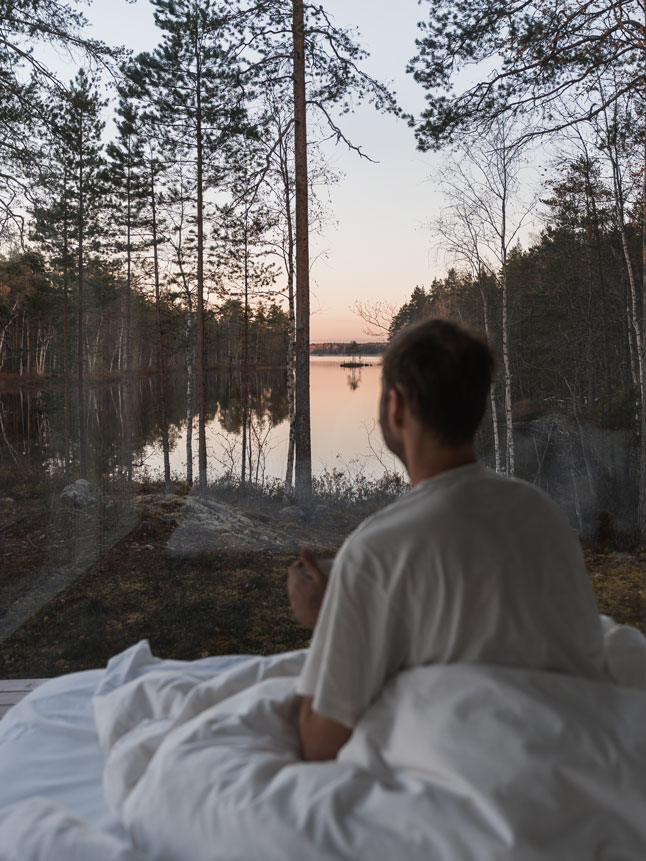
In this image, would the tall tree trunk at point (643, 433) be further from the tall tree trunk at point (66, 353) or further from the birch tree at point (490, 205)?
the tall tree trunk at point (66, 353)

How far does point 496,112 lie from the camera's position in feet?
9.47

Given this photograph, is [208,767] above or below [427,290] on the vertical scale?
below

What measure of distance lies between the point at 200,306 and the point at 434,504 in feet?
6.97

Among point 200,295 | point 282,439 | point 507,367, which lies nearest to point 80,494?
point 282,439

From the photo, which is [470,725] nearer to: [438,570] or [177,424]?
[438,570]

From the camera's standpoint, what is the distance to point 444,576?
0.85m

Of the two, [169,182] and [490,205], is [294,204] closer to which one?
[169,182]

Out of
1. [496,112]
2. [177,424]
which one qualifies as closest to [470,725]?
[177,424]

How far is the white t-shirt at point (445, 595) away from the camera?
85cm

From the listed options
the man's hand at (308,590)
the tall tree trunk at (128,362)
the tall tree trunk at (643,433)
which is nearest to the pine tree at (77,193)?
the tall tree trunk at (128,362)

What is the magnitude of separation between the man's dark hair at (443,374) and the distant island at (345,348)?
1.84 m

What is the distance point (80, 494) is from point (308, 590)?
1940 mm

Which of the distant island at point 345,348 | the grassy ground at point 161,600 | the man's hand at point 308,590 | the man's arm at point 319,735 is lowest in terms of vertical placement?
the grassy ground at point 161,600

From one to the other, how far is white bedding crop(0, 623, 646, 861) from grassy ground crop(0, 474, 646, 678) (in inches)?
68.4
